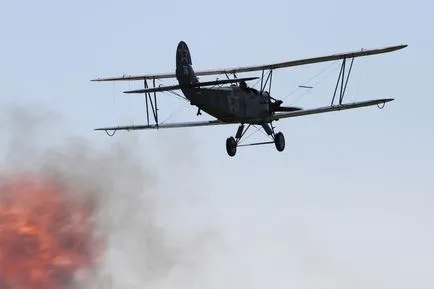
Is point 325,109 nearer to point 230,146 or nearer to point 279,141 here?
point 279,141

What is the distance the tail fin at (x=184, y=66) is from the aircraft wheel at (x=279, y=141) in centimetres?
686

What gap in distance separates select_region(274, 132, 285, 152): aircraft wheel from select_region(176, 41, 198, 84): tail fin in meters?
6.86

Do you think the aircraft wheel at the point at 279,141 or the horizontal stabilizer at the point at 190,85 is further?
the aircraft wheel at the point at 279,141

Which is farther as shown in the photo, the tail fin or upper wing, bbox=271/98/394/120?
upper wing, bbox=271/98/394/120

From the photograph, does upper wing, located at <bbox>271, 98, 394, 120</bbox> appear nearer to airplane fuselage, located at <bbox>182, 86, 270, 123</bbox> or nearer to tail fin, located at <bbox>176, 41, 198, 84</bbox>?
airplane fuselage, located at <bbox>182, 86, 270, 123</bbox>

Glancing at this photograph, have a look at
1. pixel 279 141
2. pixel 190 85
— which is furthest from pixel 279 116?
pixel 190 85

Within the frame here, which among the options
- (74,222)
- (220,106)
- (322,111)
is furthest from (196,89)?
(74,222)

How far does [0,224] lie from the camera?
10456cm

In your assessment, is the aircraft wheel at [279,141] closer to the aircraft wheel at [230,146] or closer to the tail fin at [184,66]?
the aircraft wheel at [230,146]

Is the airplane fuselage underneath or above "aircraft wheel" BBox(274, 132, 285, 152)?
above

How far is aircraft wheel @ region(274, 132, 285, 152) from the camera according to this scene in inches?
3954

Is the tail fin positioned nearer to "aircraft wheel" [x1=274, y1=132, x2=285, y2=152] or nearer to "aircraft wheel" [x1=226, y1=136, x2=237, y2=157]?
"aircraft wheel" [x1=226, y1=136, x2=237, y2=157]

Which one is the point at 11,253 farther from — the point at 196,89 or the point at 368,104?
the point at 368,104

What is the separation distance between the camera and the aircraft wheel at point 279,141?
100438mm
